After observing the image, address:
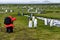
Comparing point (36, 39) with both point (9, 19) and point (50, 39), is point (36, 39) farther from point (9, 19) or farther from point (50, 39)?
point (9, 19)

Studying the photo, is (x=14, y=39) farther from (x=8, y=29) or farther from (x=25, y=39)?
(x=8, y=29)

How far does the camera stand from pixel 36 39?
14391 millimetres

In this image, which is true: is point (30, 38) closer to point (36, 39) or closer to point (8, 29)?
point (36, 39)

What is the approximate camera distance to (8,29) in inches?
671

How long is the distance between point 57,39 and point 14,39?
7.51 feet

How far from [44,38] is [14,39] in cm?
166

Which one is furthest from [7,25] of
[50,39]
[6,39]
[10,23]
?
[50,39]

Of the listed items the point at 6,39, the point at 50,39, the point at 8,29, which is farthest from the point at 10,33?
the point at 50,39

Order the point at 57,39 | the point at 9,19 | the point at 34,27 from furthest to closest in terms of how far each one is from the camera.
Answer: the point at 34,27 < the point at 9,19 < the point at 57,39

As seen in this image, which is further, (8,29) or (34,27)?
(34,27)

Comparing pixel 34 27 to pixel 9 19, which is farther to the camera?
pixel 34 27

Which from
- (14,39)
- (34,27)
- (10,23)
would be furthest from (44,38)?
(34,27)

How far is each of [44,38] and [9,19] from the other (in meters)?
2.92

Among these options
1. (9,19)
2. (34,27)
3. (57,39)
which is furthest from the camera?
(34,27)
